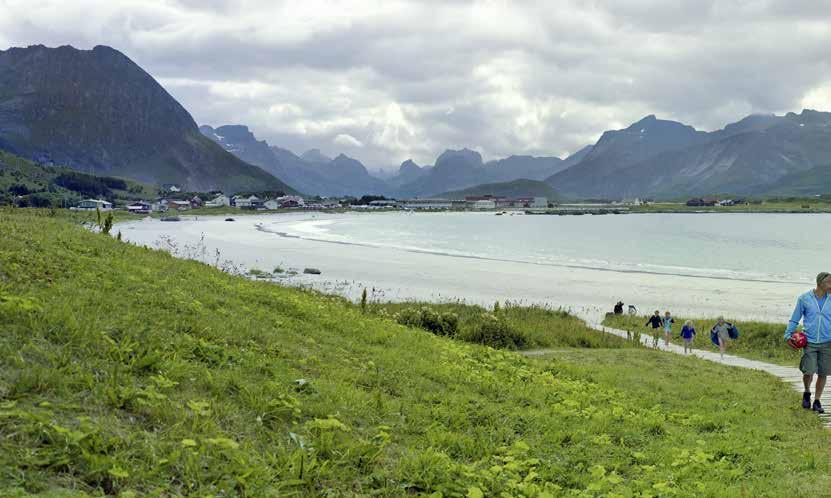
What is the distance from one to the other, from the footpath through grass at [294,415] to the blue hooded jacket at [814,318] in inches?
65.3

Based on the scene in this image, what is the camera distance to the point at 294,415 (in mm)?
7652

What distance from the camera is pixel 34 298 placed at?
8.44 metres

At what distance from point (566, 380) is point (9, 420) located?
10728mm

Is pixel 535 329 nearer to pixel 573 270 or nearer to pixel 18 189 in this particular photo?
pixel 573 270

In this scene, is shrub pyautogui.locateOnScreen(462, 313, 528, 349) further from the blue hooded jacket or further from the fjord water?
the fjord water

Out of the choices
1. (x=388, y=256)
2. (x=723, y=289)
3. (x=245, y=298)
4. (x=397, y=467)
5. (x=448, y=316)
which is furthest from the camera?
(x=388, y=256)

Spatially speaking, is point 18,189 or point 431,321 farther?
point 18,189

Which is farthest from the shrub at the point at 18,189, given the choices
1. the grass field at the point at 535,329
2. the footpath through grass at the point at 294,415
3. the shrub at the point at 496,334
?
the footpath through grass at the point at 294,415

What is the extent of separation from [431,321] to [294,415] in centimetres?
1472

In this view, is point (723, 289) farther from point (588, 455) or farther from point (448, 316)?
point (588, 455)

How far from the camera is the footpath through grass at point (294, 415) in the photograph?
233 inches

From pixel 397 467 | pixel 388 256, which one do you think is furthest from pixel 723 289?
pixel 397 467

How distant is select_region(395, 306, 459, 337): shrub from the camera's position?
21828 mm

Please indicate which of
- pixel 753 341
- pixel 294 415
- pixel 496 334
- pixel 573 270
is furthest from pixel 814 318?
pixel 573 270
